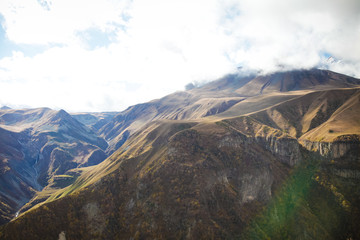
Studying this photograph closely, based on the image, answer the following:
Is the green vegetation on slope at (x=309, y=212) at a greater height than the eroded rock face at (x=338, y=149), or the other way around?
the eroded rock face at (x=338, y=149)

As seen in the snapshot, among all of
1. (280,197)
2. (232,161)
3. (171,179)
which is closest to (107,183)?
(171,179)

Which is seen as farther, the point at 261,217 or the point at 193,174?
the point at 193,174

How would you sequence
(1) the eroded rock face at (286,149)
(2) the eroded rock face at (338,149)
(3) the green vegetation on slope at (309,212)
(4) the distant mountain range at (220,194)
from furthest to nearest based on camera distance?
1. (1) the eroded rock face at (286,149)
2. (2) the eroded rock face at (338,149)
3. (3) the green vegetation on slope at (309,212)
4. (4) the distant mountain range at (220,194)

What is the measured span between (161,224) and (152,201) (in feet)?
55.5

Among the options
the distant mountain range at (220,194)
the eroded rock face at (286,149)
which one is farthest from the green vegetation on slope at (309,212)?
the eroded rock face at (286,149)

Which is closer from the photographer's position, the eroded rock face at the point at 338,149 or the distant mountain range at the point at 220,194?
the distant mountain range at the point at 220,194

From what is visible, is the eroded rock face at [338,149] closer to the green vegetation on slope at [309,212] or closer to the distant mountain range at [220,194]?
the distant mountain range at [220,194]

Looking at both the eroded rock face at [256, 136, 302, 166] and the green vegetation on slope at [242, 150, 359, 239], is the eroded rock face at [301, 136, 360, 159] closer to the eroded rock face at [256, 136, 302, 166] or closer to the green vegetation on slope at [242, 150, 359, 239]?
the green vegetation on slope at [242, 150, 359, 239]

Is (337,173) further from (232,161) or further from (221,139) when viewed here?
(221,139)

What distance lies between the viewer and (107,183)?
152m

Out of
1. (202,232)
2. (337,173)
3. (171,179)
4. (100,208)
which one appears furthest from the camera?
(337,173)

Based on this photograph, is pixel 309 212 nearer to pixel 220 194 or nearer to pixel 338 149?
pixel 338 149

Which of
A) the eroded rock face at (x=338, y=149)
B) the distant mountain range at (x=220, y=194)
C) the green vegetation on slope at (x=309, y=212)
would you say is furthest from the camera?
the eroded rock face at (x=338, y=149)

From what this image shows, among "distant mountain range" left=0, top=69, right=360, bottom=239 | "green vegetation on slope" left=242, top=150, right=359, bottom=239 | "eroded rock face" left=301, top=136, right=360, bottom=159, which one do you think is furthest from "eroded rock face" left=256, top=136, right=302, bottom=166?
"eroded rock face" left=301, top=136, right=360, bottom=159
